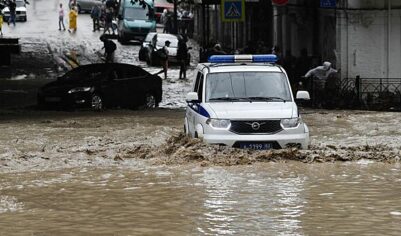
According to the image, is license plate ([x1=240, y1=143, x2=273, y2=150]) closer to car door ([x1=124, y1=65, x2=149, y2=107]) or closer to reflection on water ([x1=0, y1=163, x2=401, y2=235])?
reflection on water ([x1=0, y1=163, x2=401, y2=235])

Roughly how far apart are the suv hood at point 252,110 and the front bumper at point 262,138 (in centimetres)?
28

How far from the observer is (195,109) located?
16156 millimetres

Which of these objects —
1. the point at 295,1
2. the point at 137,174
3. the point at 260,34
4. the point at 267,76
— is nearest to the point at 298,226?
the point at 137,174

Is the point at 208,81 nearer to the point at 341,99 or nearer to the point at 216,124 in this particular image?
the point at 216,124

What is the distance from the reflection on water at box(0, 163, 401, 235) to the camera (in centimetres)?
1016

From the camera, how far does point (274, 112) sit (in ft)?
50.1

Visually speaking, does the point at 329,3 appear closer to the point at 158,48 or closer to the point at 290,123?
the point at 290,123

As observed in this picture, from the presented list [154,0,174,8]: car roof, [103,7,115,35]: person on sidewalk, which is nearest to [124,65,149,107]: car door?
[103,7,115,35]: person on sidewalk

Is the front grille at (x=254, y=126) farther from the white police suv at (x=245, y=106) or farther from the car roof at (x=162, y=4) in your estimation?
the car roof at (x=162, y=4)

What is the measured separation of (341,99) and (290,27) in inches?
438

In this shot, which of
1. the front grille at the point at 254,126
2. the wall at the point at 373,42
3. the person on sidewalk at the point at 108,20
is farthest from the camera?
the person on sidewalk at the point at 108,20

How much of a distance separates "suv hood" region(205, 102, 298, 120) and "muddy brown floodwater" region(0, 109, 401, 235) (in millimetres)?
566

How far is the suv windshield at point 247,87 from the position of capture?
16016 mm

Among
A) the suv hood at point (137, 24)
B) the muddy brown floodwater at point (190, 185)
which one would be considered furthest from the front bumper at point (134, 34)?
the muddy brown floodwater at point (190, 185)
